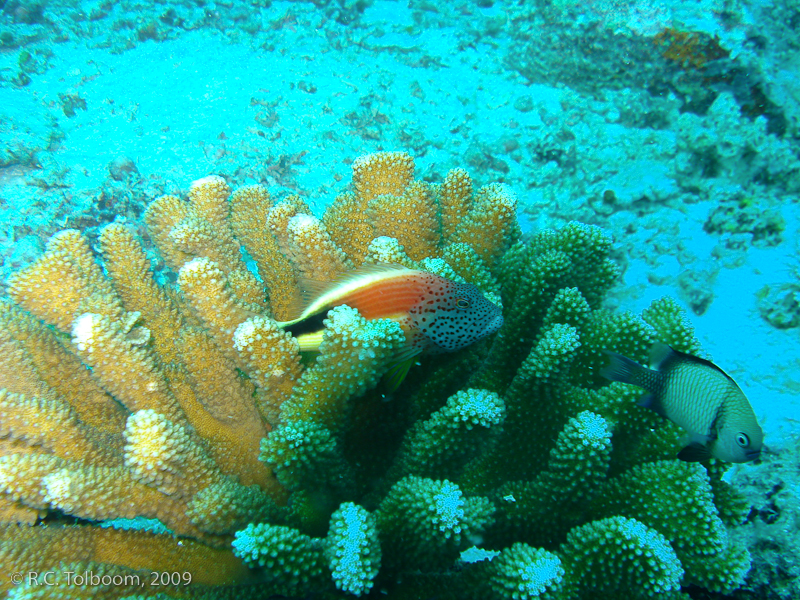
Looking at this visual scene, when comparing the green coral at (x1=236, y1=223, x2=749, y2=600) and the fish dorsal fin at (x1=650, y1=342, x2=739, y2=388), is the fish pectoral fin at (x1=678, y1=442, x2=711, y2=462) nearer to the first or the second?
the green coral at (x1=236, y1=223, x2=749, y2=600)

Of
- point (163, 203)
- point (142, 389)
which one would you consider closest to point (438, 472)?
point (142, 389)

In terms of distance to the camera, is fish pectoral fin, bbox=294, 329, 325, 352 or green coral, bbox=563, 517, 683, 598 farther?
fish pectoral fin, bbox=294, 329, 325, 352

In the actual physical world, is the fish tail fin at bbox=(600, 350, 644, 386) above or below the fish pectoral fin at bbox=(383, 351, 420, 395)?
above

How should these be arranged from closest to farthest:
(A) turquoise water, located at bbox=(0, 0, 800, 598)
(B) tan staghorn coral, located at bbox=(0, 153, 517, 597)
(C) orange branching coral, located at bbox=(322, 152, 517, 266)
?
(B) tan staghorn coral, located at bbox=(0, 153, 517, 597) → (C) orange branching coral, located at bbox=(322, 152, 517, 266) → (A) turquoise water, located at bbox=(0, 0, 800, 598)

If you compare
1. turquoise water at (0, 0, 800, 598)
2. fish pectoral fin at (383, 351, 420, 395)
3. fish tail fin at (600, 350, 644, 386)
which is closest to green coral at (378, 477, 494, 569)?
fish pectoral fin at (383, 351, 420, 395)

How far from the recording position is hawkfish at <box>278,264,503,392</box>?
2297 millimetres

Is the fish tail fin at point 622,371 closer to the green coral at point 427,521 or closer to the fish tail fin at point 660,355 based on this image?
the fish tail fin at point 660,355

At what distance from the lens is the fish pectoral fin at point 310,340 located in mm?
2305

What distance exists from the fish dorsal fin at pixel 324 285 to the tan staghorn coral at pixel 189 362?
0.27 ft

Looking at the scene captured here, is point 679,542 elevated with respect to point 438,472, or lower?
elevated

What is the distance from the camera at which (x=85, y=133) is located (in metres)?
8.73

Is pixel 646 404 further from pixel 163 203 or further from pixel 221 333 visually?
pixel 163 203

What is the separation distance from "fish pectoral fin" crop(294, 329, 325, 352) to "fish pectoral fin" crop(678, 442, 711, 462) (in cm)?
188

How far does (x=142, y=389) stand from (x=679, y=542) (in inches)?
108
